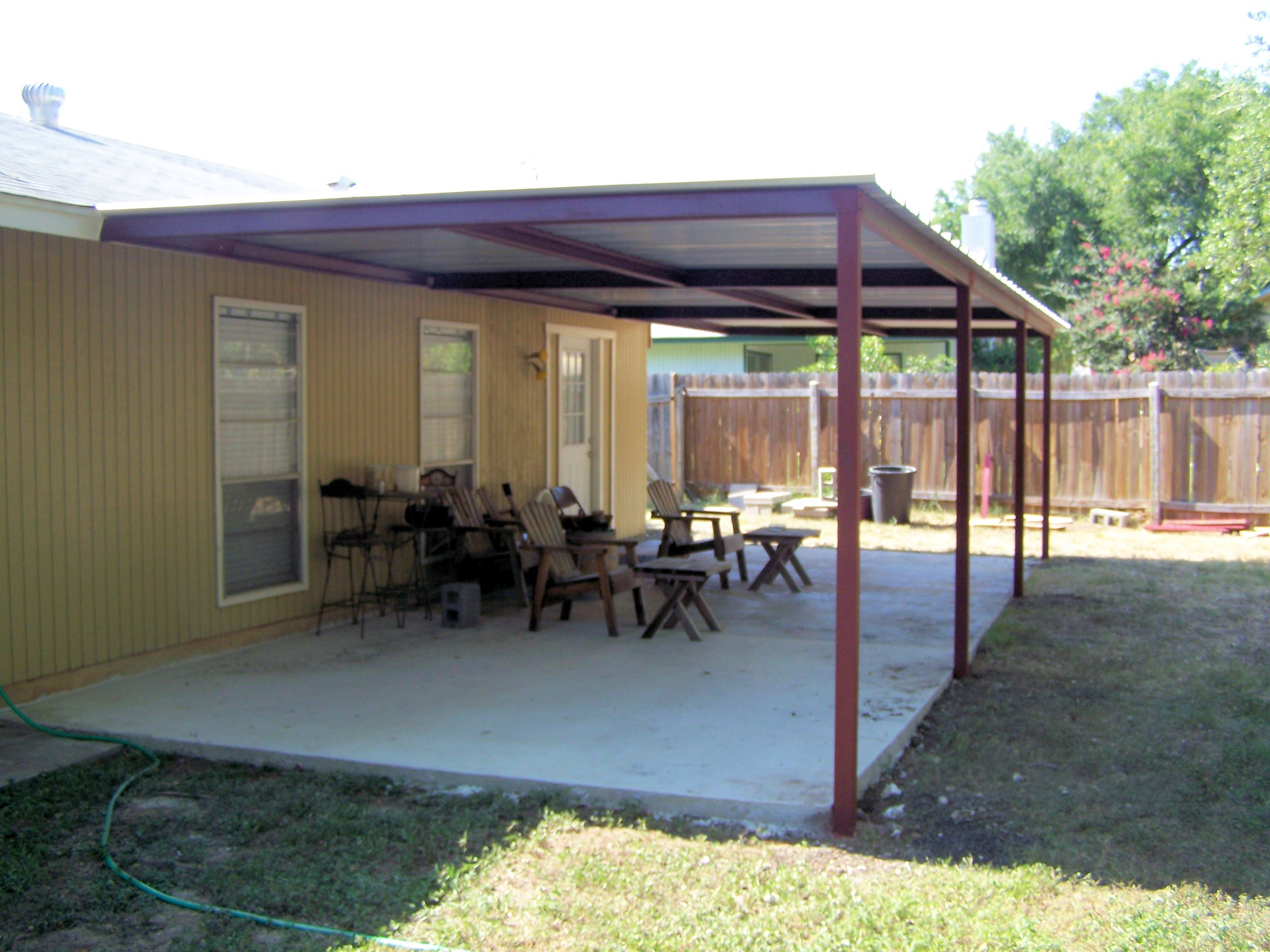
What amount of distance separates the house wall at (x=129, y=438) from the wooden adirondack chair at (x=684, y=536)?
2.53 m

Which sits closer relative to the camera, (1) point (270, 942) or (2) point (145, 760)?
(1) point (270, 942)

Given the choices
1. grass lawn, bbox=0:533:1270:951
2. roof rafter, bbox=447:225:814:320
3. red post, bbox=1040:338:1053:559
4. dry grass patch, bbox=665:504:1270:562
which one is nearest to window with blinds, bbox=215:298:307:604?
roof rafter, bbox=447:225:814:320

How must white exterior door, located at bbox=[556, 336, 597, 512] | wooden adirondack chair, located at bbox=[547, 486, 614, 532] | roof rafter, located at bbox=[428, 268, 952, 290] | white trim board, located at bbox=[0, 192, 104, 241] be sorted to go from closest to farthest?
white trim board, located at bbox=[0, 192, 104, 241], roof rafter, located at bbox=[428, 268, 952, 290], wooden adirondack chair, located at bbox=[547, 486, 614, 532], white exterior door, located at bbox=[556, 336, 597, 512]

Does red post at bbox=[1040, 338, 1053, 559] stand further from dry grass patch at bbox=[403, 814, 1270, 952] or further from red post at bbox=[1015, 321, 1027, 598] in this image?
dry grass patch at bbox=[403, 814, 1270, 952]

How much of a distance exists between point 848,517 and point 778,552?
16.2ft

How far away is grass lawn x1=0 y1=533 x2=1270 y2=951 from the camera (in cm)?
332

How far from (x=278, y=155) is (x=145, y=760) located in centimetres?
3360

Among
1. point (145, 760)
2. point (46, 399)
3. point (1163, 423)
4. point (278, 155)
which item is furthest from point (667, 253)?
point (278, 155)

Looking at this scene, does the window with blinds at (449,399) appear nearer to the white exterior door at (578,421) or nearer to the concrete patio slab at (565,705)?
the concrete patio slab at (565,705)

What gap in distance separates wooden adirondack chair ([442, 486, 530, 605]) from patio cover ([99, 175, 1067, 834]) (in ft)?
4.94

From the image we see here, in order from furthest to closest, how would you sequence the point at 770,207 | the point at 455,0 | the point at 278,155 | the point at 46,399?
the point at 278,155 < the point at 455,0 < the point at 46,399 < the point at 770,207

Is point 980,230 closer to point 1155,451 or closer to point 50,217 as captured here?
point 1155,451

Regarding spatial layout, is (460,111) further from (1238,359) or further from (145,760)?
(145,760)

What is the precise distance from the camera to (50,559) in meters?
5.60
